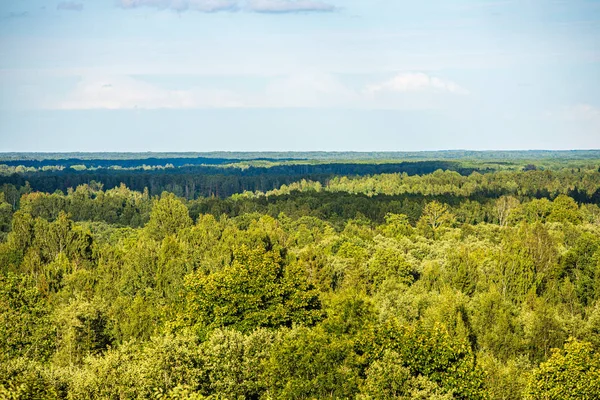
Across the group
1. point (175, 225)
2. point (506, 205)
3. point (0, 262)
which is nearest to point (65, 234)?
point (0, 262)

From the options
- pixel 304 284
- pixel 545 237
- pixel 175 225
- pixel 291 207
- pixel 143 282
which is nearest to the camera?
pixel 304 284

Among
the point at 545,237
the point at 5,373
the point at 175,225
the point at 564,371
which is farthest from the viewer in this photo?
the point at 175,225

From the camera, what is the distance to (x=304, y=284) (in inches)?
2437

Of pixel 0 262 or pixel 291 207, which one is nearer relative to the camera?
pixel 0 262

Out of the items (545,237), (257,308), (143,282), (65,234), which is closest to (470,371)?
(257,308)

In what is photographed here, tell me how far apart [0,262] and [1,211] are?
86.3 meters

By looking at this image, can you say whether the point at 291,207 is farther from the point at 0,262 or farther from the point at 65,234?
the point at 0,262

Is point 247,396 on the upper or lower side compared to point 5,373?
lower

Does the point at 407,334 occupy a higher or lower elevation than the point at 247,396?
higher

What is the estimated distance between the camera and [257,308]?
5809 cm

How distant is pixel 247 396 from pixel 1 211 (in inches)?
5703

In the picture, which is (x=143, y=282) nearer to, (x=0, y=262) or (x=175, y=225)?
(x=0, y=262)

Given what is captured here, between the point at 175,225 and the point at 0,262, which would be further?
the point at 175,225

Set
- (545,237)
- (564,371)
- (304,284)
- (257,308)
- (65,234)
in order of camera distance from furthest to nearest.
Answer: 1. (65,234)
2. (545,237)
3. (304,284)
4. (257,308)
5. (564,371)
